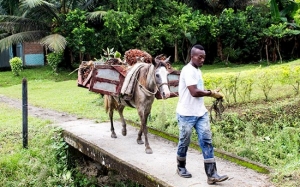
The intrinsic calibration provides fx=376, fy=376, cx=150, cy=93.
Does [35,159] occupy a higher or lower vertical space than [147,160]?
lower

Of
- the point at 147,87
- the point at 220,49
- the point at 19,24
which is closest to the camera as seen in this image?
the point at 147,87

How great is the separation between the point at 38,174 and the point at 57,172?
16.4 inches

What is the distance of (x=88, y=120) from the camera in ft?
29.8

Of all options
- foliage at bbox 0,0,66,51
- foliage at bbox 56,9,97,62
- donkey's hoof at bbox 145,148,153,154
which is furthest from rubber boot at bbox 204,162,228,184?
foliage at bbox 56,9,97,62

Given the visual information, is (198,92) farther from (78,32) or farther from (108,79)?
(78,32)

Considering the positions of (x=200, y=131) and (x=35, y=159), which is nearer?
(x=200, y=131)

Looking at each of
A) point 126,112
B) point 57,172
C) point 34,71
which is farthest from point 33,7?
point 57,172

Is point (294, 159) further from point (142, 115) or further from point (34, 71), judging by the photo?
point (34, 71)

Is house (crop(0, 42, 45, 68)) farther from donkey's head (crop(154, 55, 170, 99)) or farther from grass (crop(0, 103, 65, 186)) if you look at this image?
donkey's head (crop(154, 55, 170, 99))

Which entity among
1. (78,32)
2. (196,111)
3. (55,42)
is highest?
(78,32)

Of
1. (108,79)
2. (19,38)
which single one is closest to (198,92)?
(108,79)

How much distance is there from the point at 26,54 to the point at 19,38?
470 centimetres

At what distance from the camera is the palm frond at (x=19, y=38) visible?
19719 millimetres

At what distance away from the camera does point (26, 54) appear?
24.2 meters
